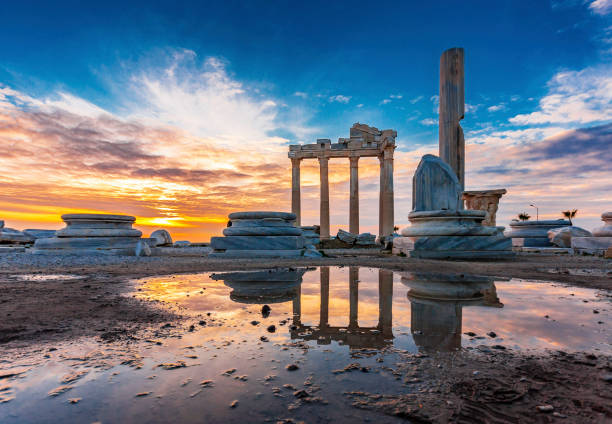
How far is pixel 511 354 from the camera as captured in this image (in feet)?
6.34

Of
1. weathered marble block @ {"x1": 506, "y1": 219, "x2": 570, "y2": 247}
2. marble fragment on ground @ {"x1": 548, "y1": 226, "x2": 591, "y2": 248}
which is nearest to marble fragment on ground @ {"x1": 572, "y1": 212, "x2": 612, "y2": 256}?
marble fragment on ground @ {"x1": 548, "y1": 226, "x2": 591, "y2": 248}

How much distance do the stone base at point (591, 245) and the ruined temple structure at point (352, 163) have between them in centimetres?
1638

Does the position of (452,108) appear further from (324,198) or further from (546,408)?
(324,198)

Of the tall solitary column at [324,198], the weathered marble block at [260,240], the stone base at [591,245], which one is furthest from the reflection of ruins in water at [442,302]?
the tall solitary column at [324,198]

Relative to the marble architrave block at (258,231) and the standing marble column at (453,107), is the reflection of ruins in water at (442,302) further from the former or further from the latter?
the standing marble column at (453,107)

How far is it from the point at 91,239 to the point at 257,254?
580cm

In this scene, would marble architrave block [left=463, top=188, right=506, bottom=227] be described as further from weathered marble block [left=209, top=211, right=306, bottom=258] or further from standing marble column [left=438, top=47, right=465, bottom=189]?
weathered marble block [left=209, top=211, right=306, bottom=258]

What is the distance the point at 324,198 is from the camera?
2973 cm

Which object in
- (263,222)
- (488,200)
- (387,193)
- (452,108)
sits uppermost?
(452,108)

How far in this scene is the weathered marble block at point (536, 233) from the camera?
45.2 ft

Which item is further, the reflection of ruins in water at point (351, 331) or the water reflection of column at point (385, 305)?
the water reflection of column at point (385, 305)

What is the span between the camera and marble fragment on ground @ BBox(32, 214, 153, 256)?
1064cm

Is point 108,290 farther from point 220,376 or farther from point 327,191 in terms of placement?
point 327,191

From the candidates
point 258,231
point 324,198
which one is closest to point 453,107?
point 258,231
